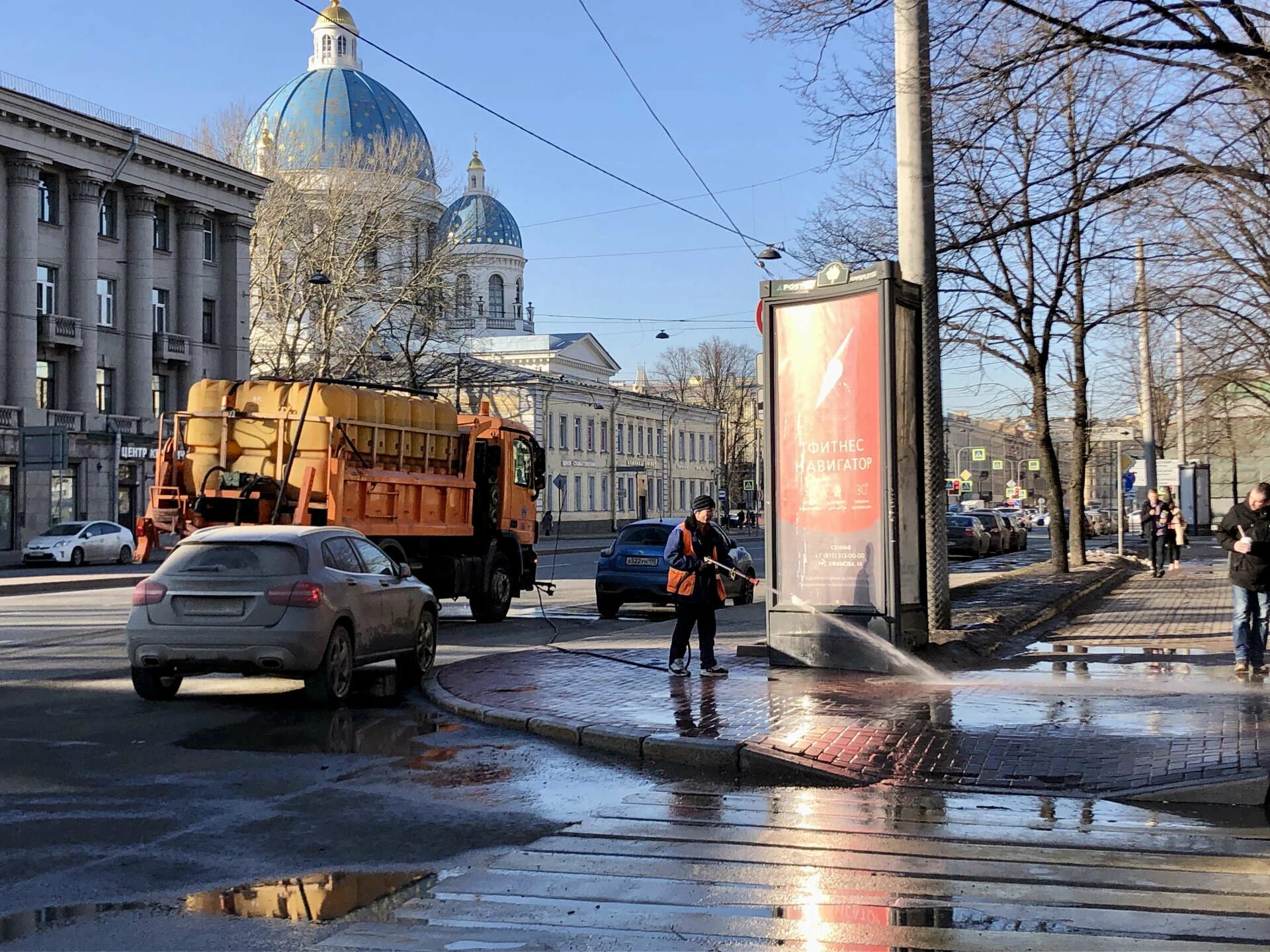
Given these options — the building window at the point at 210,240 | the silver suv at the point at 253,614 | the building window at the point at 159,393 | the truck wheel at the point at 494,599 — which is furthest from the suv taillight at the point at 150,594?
the building window at the point at 210,240

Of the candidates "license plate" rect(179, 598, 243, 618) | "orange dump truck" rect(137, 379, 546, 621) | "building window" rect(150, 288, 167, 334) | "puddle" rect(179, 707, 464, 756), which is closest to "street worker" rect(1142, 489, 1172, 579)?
"orange dump truck" rect(137, 379, 546, 621)

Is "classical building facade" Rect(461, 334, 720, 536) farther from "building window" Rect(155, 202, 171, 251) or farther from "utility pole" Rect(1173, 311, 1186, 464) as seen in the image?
"utility pole" Rect(1173, 311, 1186, 464)

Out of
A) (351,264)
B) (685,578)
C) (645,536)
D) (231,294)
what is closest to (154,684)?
(685,578)

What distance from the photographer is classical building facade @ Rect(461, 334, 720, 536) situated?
8019cm

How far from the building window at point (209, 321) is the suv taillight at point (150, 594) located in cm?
4858

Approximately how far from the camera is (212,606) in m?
11.2

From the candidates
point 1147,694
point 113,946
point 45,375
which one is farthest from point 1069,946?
point 45,375

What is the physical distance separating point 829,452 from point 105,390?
45.2m

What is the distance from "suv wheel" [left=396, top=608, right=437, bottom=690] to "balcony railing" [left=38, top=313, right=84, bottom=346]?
40283 mm

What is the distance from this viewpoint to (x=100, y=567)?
133 feet

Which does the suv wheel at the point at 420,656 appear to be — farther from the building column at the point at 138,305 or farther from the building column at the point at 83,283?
the building column at the point at 138,305

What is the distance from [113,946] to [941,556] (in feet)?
38.9

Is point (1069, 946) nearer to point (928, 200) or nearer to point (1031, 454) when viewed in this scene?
point (928, 200)

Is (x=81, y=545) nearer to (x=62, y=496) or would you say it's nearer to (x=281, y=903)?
(x=62, y=496)
